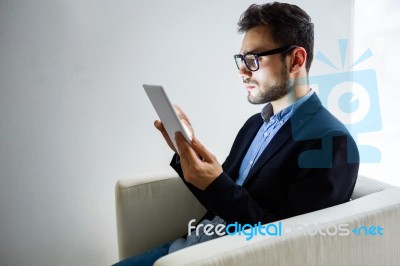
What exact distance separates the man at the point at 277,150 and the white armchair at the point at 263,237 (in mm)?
87

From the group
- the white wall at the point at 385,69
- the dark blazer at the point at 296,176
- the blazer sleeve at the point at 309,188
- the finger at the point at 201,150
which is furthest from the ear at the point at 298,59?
the white wall at the point at 385,69

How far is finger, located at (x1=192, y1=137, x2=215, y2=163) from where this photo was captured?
40.8 inches

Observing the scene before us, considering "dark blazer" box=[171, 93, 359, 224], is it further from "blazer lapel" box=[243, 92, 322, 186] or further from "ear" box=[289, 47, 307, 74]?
"ear" box=[289, 47, 307, 74]

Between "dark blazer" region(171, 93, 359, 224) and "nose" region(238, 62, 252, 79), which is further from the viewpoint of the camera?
"nose" region(238, 62, 252, 79)

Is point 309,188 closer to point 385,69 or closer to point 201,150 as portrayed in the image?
point 201,150

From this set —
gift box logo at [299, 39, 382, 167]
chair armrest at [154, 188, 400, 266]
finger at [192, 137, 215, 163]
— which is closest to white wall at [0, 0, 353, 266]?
gift box logo at [299, 39, 382, 167]

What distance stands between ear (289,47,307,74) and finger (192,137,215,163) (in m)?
0.40

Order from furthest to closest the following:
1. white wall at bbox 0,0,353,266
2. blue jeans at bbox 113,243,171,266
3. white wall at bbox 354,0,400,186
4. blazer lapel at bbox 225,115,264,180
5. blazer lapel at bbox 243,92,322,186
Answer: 1. white wall at bbox 354,0,400,186
2. white wall at bbox 0,0,353,266
3. blazer lapel at bbox 225,115,264,180
4. blue jeans at bbox 113,243,171,266
5. blazer lapel at bbox 243,92,322,186

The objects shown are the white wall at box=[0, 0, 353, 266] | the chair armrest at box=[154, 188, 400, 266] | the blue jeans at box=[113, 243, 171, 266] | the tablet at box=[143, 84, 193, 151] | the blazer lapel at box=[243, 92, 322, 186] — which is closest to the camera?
the chair armrest at box=[154, 188, 400, 266]

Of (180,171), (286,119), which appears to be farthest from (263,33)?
(180,171)

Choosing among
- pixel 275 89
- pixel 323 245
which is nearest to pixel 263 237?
pixel 323 245

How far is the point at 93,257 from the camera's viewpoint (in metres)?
1.86

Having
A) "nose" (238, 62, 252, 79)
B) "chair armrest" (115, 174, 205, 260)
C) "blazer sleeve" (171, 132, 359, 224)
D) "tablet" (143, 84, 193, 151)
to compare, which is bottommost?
"chair armrest" (115, 174, 205, 260)

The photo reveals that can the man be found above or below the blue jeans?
above
